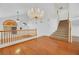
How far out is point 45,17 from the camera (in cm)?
200

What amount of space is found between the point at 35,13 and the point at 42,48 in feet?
1.48

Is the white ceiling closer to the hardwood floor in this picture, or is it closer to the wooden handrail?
the wooden handrail

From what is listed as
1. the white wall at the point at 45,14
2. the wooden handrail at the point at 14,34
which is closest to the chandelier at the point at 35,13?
the white wall at the point at 45,14

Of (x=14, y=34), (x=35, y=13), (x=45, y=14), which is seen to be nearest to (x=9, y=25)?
(x=14, y=34)

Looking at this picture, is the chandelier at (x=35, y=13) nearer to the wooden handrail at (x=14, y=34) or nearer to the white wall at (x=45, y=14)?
the white wall at (x=45, y=14)

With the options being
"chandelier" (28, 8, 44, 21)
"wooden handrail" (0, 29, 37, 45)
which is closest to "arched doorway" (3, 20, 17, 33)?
"wooden handrail" (0, 29, 37, 45)

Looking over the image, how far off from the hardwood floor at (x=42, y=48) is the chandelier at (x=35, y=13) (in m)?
0.26

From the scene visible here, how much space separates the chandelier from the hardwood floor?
0.26 meters

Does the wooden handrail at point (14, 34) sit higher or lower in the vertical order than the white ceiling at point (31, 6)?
lower

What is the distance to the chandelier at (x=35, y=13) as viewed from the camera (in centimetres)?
199

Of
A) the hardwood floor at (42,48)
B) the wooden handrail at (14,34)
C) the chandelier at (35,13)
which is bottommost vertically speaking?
the hardwood floor at (42,48)

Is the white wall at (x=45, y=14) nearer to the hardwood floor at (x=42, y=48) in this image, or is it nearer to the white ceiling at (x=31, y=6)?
the white ceiling at (x=31, y=6)
